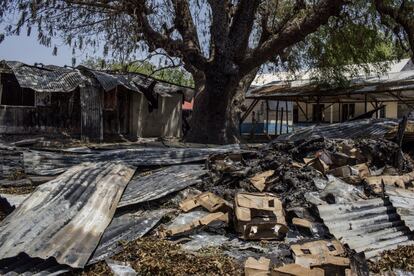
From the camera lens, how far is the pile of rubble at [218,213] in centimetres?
382

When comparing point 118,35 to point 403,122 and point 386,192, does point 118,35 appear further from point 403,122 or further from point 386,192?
point 386,192

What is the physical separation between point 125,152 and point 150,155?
1.97ft

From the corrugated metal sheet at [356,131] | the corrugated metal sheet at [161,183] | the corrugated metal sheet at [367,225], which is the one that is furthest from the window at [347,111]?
the corrugated metal sheet at [367,225]

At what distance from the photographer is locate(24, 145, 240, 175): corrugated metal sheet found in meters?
6.96

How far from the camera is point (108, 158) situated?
7.60 meters

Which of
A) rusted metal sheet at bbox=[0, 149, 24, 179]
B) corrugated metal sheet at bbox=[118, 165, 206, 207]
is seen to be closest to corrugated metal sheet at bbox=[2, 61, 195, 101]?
rusted metal sheet at bbox=[0, 149, 24, 179]

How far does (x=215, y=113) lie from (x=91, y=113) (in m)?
5.45

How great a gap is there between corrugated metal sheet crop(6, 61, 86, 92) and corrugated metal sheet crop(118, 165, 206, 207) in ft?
30.6

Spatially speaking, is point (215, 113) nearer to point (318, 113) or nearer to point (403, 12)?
point (403, 12)

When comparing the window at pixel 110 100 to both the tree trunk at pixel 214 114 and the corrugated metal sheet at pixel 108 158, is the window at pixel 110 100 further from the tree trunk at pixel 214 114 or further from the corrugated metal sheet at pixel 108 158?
the corrugated metal sheet at pixel 108 158

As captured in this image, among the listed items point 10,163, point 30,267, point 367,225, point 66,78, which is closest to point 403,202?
point 367,225

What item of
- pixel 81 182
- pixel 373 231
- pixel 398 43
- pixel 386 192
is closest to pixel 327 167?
pixel 386 192

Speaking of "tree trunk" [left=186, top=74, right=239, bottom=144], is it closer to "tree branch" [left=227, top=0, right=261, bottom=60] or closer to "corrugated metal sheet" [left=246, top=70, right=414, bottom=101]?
"tree branch" [left=227, top=0, right=261, bottom=60]

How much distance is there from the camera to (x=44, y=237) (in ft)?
13.2
